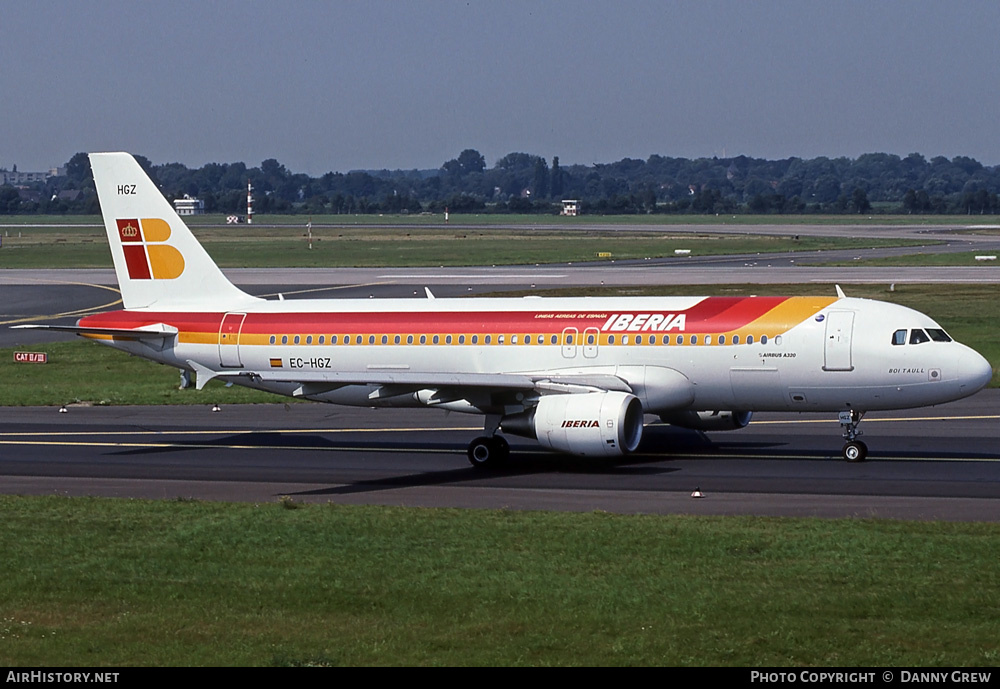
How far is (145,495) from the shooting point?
29.4 m

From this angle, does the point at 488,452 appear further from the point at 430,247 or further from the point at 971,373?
the point at 430,247

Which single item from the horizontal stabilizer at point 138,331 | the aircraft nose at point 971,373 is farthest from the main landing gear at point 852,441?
the horizontal stabilizer at point 138,331

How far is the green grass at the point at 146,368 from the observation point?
4700 cm

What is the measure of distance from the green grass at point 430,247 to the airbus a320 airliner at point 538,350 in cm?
8405

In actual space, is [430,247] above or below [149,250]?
below

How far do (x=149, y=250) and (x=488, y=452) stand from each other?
12.4 metres

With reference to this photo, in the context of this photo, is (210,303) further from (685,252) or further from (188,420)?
(685,252)

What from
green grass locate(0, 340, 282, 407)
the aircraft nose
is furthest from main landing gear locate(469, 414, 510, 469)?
green grass locate(0, 340, 282, 407)

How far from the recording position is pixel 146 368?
56.2 meters

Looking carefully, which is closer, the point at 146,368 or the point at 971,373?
the point at 971,373

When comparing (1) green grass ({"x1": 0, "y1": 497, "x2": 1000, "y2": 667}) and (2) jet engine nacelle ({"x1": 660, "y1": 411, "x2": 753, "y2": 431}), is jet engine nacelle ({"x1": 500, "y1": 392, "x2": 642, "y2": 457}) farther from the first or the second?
(1) green grass ({"x1": 0, "y1": 497, "x2": 1000, "y2": 667})

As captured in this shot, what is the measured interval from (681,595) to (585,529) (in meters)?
5.38

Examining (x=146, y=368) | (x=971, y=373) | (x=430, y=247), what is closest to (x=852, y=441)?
(x=971, y=373)

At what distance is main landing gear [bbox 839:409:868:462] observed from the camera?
3238cm
